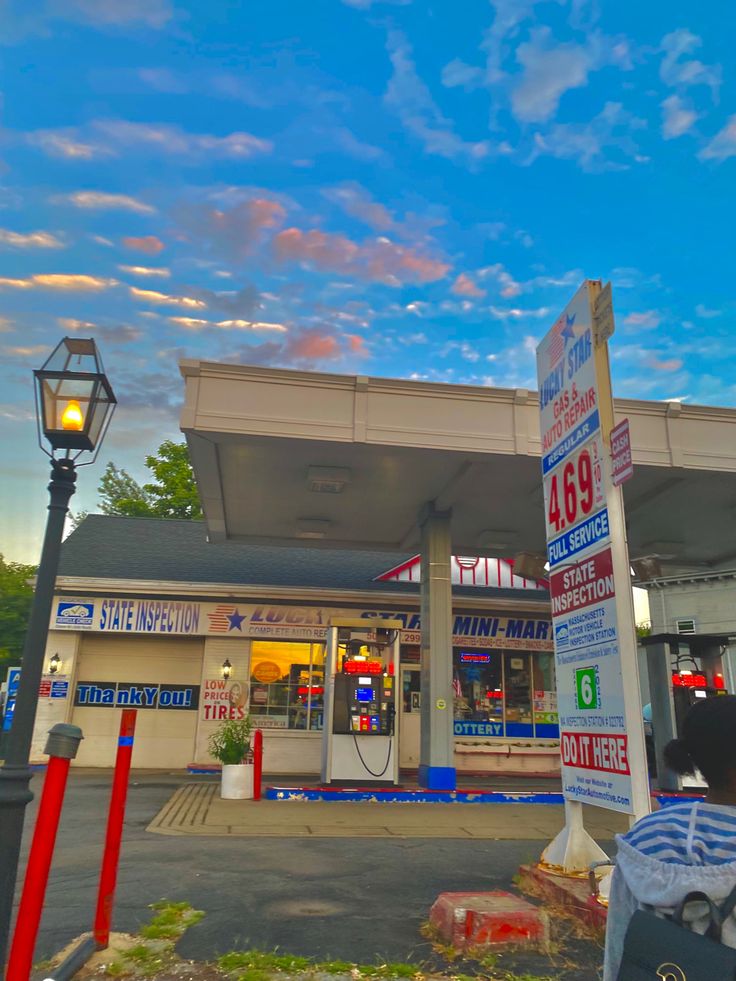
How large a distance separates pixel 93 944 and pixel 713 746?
4344 mm

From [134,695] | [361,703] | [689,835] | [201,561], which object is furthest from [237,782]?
[689,835]

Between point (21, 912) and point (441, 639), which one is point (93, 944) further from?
point (441, 639)

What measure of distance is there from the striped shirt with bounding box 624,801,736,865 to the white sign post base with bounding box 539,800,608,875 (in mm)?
4781

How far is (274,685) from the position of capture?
18.2 m

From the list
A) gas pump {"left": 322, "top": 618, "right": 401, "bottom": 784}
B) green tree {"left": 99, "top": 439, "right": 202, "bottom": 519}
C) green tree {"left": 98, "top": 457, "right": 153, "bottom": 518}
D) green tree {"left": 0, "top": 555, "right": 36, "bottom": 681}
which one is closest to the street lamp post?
gas pump {"left": 322, "top": 618, "right": 401, "bottom": 784}

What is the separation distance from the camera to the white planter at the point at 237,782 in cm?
1191

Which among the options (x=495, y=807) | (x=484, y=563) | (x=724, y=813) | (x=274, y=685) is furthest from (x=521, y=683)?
(x=724, y=813)

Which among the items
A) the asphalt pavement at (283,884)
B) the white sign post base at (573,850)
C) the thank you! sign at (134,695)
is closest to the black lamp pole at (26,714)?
the asphalt pavement at (283,884)

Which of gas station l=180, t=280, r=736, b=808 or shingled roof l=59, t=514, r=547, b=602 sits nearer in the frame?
gas station l=180, t=280, r=736, b=808

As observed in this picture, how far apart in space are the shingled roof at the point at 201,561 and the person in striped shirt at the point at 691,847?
1709 cm

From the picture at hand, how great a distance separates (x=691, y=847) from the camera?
1.65m

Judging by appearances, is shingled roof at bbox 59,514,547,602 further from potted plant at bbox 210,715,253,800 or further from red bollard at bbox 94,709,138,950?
red bollard at bbox 94,709,138,950

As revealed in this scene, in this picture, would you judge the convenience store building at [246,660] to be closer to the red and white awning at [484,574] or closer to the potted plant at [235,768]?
the red and white awning at [484,574]

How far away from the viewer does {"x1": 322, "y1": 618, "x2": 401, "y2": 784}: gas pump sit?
1345 cm
